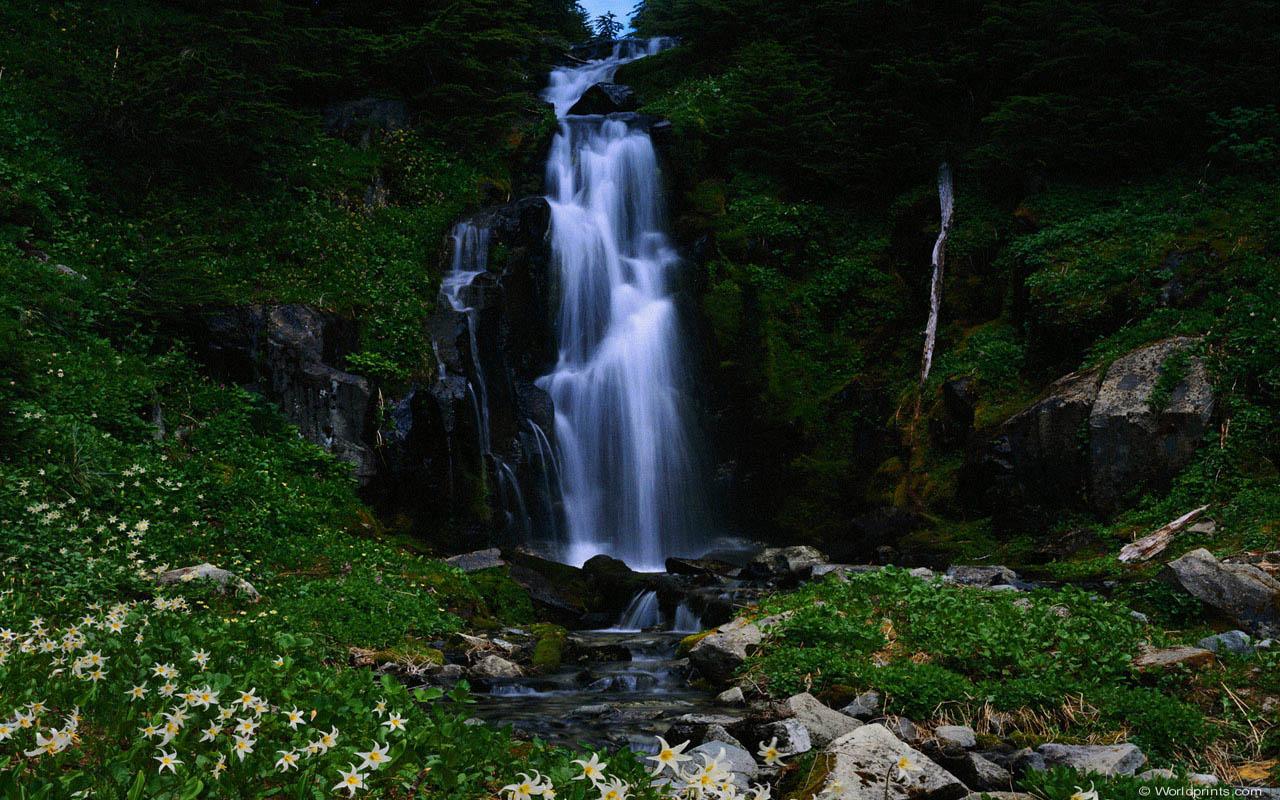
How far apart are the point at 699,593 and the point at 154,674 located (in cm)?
869

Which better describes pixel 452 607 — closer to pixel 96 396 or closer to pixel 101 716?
pixel 96 396

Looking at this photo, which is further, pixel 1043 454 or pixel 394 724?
pixel 1043 454

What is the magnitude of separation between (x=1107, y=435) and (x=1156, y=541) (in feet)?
7.51

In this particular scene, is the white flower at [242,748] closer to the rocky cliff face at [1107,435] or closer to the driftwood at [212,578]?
the driftwood at [212,578]

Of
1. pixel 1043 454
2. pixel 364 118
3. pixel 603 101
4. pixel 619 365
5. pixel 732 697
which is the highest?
pixel 603 101

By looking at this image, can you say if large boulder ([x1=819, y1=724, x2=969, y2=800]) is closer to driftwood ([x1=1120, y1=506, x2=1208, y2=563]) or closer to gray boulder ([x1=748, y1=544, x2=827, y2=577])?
driftwood ([x1=1120, y1=506, x2=1208, y2=563])

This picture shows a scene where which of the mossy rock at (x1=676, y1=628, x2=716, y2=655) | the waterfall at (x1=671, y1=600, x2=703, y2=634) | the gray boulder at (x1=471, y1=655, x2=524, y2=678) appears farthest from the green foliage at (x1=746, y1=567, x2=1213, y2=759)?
the waterfall at (x1=671, y1=600, x2=703, y2=634)

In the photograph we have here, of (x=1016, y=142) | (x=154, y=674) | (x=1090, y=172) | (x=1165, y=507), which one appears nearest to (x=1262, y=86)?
(x=1090, y=172)

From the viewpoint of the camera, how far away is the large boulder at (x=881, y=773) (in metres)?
4.38

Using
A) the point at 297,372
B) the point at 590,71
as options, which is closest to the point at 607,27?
the point at 590,71

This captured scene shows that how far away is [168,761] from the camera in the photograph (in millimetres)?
2592

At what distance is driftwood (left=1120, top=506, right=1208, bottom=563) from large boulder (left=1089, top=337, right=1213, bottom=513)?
4.38ft

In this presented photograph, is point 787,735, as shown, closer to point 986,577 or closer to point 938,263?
point 986,577

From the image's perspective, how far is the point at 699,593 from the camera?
11.7 m
